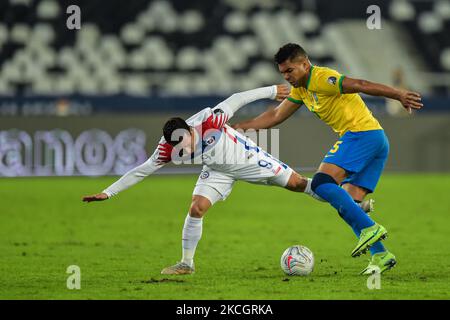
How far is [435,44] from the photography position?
103ft

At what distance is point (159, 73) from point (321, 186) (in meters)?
19.2

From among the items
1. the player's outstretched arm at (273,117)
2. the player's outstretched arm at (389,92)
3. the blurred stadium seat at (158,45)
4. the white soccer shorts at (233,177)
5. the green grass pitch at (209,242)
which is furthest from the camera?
the blurred stadium seat at (158,45)

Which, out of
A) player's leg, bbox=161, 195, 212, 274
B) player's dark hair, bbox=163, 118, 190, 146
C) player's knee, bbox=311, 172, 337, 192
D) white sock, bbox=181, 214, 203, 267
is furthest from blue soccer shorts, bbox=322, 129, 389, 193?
player's dark hair, bbox=163, 118, 190, 146

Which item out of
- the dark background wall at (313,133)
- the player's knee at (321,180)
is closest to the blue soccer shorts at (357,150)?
the player's knee at (321,180)

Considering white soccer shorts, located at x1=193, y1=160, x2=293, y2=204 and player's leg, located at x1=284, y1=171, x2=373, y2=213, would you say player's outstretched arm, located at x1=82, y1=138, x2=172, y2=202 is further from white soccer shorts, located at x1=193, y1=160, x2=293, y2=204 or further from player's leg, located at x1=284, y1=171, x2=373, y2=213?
player's leg, located at x1=284, y1=171, x2=373, y2=213

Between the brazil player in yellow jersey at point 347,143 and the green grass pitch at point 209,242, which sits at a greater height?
the brazil player in yellow jersey at point 347,143

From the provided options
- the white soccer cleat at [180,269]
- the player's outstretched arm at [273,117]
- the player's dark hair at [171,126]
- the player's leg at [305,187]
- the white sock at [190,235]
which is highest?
the player's outstretched arm at [273,117]

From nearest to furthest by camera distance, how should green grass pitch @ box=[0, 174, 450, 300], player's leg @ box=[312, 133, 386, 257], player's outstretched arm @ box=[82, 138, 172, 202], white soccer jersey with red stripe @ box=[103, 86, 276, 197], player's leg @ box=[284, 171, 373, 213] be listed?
green grass pitch @ box=[0, 174, 450, 300] → player's leg @ box=[312, 133, 386, 257] → player's outstretched arm @ box=[82, 138, 172, 202] → white soccer jersey with red stripe @ box=[103, 86, 276, 197] → player's leg @ box=[284, 171, 373, 213]

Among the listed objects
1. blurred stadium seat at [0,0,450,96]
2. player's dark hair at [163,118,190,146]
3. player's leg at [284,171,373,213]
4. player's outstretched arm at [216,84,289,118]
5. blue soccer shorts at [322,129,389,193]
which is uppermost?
blurred stadium seat at [0,0,450,96]

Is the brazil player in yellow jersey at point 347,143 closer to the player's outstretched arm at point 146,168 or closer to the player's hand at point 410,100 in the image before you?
the player's hand at point 410,100

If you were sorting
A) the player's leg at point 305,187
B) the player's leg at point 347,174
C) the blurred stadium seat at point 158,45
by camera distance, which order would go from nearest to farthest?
the player's leg at point 347,174, the player's leg at point 305,187, the blurred stadium seat at point 158,45

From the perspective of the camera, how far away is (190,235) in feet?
30.4

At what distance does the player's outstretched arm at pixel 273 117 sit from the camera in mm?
9883

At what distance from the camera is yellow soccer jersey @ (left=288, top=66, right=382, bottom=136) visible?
917cm
